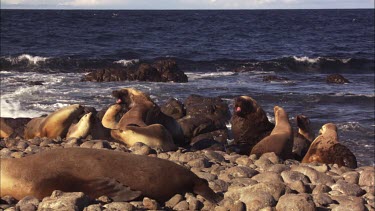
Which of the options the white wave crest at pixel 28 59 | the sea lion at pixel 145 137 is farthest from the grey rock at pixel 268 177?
the white wave crest at pixel 28 59

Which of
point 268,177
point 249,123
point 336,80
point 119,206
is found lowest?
point 336,80

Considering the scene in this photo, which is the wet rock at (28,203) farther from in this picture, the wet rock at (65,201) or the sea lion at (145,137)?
the sea lion at (145,137)

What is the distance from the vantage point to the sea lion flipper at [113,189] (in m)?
4.73

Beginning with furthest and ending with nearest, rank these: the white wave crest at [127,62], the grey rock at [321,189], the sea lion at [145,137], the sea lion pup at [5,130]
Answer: the white wave crest at [127,62] → the sea lion pup at [5,130] → the sea lion at [145,137] → the grey rock at [321,189]

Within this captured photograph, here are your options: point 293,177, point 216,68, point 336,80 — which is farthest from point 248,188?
point 216,68

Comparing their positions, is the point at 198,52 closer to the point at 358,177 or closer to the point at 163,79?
the point at 163,79

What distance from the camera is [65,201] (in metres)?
4.29

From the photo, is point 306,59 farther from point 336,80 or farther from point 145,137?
point 145,137

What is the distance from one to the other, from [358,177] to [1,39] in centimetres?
3950

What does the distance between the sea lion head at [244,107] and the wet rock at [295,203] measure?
5.00 meters

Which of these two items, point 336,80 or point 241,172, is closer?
point 241,172

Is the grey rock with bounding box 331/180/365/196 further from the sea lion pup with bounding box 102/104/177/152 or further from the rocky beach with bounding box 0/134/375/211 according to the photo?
the sea lion pup with bounding box 102/104/177/152

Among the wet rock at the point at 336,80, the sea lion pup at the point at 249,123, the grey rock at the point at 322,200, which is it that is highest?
the grey rock at the point at 322,200

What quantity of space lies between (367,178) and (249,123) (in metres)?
3.66
